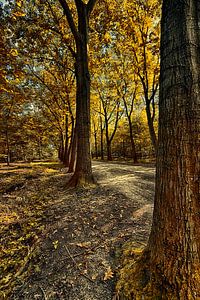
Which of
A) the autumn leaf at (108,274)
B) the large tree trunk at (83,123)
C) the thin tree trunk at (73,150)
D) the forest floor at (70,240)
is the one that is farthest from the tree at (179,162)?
the thin tree trunk at (73,150)

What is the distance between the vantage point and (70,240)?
2986 millimetres

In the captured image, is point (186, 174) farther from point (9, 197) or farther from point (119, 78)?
point (119, 78)

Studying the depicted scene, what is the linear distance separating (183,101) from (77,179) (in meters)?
5.35

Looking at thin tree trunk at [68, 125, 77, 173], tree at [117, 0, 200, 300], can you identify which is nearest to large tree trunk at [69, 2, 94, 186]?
thin tree trunk at [68, 125, 77, 173]

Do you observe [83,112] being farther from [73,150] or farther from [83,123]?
[73,150]

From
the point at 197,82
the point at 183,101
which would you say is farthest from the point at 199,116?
the point at 197,82

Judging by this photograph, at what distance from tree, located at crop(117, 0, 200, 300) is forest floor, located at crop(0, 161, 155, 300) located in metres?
0.81

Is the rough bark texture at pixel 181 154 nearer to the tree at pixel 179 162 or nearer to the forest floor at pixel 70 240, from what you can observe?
the tree at pixel 179 162

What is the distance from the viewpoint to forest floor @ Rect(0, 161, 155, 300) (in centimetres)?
207

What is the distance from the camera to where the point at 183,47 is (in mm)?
1500

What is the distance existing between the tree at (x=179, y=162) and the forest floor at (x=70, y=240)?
32.0 inches

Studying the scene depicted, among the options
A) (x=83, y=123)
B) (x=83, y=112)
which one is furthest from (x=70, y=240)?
(x=83, y=112)

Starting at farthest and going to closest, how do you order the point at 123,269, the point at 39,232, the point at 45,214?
the point at 45,214 < the point at 39,232 < the point at 123,269

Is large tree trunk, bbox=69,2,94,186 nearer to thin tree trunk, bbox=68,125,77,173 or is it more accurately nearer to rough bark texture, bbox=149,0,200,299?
thin tree trunk, bbox=68,125,77,173
